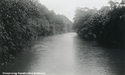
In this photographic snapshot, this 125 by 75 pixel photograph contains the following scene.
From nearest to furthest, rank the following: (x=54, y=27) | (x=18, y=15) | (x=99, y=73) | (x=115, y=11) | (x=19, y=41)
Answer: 1. (x=99, y=73)
2. (x=18, y=15)
3. (x=19, y=41)
4. (x=115, y=11)
5. (x=54, y=27)

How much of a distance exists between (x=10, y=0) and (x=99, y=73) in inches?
359

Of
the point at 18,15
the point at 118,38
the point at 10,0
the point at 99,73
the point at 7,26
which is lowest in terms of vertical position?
the point at 99,73

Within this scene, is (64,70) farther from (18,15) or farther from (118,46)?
(118,46)

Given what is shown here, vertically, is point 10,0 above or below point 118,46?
above

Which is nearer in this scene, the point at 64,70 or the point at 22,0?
the point at 64,70

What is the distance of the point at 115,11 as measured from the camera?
87.1ft

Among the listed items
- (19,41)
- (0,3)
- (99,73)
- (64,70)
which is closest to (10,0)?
(0,3)

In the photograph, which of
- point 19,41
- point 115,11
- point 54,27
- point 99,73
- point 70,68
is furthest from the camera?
point 54,27

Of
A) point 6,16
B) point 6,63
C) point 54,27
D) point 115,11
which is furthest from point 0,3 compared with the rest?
point 54,27

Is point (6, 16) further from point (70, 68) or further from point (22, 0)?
point (70, 68)

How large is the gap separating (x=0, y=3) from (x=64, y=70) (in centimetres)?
702

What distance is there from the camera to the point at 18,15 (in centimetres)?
1631

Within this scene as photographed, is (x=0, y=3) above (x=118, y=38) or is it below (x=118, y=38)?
above

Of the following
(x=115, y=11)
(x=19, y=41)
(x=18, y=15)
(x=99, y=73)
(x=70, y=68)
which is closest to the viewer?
(x=99, y=73)
